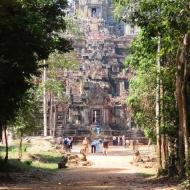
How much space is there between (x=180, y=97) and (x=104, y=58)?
55.2 metres

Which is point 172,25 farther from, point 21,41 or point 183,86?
point 21,41

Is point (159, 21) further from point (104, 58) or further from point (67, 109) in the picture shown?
point (104, 58)

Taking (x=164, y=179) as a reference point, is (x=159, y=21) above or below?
above

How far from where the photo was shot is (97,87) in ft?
204

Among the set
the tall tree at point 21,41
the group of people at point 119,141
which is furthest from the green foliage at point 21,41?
the group of people at point 119,141

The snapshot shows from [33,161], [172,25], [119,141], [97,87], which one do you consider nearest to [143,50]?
[172,25]

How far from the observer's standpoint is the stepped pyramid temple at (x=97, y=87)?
60062 mm

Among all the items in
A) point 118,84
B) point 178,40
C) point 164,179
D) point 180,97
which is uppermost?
point 118,84

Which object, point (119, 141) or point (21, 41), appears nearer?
point (21, 41)

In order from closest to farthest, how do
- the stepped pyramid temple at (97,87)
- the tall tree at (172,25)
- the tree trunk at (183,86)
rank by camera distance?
the tall tree at (172,25)
the tree trunk at (183,86)
the stepped pyramid temple at (97,87)

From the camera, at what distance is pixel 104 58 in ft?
228

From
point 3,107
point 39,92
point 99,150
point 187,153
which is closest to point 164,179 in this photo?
point 187,153

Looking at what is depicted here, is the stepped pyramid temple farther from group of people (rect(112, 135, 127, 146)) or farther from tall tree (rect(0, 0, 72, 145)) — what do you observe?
tall tree (rect(0, 0, 72, 145))

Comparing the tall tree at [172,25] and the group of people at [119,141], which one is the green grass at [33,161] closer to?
the tall tree at [172,25]
